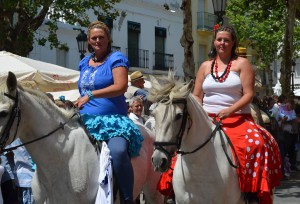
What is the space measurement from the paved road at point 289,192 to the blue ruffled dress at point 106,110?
20.7ft

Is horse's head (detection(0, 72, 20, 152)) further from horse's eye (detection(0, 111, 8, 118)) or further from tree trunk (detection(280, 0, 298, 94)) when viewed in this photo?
tree trunk (detection(280, 0, 298, 94))

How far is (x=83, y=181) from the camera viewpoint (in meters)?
5.64

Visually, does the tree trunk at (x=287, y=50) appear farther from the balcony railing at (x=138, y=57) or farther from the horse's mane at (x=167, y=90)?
the horse's mane at (x=167, y=90)

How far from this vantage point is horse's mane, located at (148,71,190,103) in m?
5.47

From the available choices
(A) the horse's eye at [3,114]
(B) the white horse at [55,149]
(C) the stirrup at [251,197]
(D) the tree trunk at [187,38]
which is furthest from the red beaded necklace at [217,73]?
(D) the tree trunk at [187,38]

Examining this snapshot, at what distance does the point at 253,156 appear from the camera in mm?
6223

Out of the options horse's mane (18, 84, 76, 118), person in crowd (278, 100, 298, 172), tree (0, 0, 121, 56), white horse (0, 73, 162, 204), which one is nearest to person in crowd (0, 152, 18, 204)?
white horse (0, 73, 162, 204)

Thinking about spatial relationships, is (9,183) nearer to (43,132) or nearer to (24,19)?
(43,132)

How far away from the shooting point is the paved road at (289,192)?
39.1ft

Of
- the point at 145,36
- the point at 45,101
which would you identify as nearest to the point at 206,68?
the point at 45,101

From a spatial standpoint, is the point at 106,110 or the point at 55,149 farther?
the point at 106,110

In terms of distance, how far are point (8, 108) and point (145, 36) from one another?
104 ft

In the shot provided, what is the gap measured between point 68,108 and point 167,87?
110 cm

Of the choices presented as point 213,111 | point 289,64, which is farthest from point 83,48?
point 213,111
